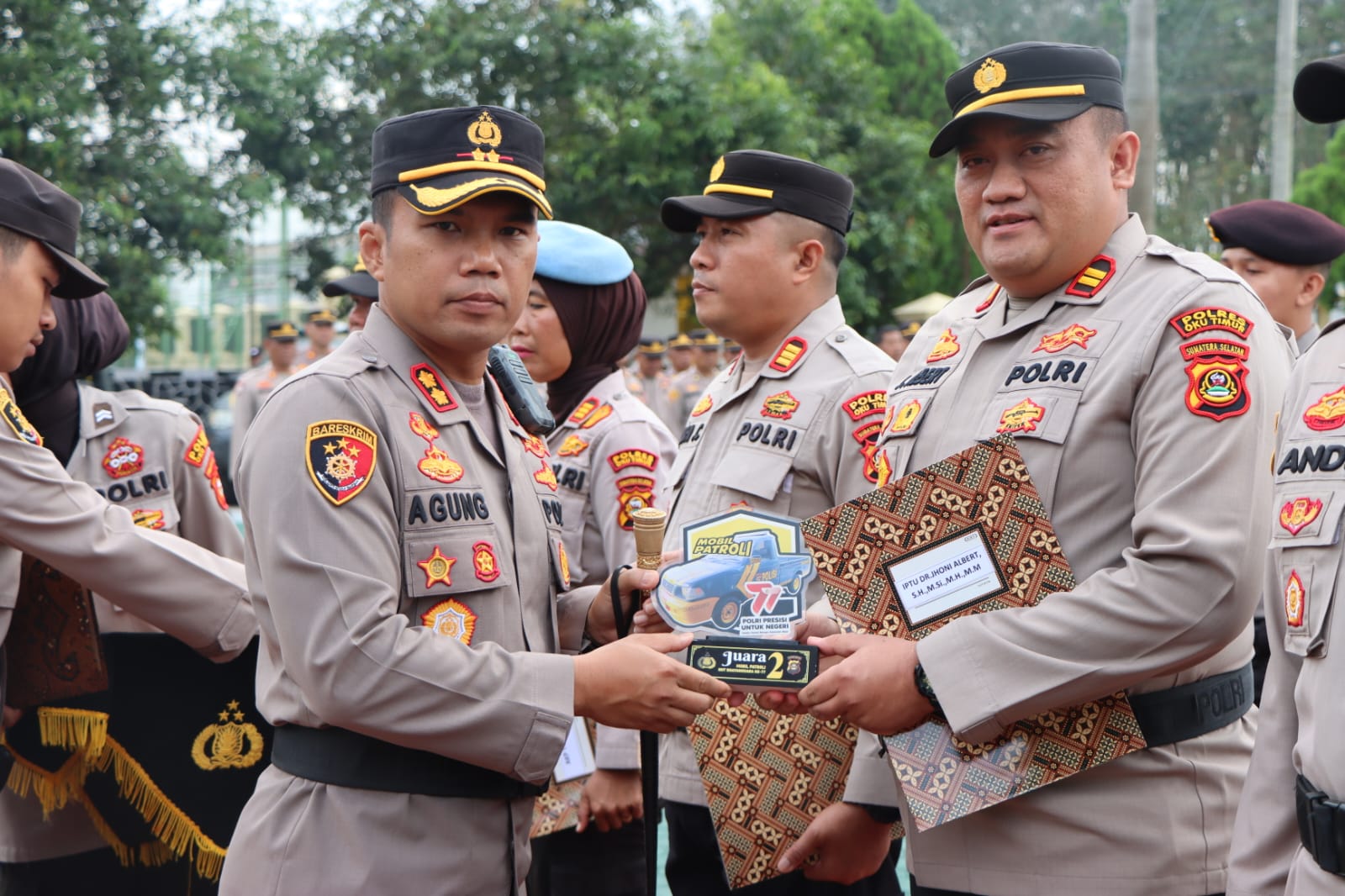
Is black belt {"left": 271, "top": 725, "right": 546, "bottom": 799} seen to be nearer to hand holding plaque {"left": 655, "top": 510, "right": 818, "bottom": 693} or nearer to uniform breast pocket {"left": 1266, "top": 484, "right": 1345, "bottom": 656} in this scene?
hand holding plaque {"left": 655, "top": 510, "right": 818, "bottom": 693}

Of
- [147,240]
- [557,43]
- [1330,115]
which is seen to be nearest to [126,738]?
[1330,115]

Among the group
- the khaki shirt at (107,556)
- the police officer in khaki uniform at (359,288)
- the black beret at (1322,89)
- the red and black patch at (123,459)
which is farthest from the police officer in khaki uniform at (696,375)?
the black beret at (1322,89)

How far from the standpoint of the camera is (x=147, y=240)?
16.2 metres

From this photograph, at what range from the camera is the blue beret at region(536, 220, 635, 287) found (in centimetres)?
423

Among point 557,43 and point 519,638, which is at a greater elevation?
point 557,43

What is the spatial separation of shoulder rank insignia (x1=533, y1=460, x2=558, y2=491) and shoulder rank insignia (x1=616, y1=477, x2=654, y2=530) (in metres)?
0.98

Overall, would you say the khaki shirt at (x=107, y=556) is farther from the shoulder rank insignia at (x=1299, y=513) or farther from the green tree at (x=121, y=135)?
the green tree at (x=121, y=135)

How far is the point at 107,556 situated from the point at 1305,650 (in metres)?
2.62

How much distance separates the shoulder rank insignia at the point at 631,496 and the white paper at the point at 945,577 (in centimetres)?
146

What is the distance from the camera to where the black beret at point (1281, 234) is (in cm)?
507

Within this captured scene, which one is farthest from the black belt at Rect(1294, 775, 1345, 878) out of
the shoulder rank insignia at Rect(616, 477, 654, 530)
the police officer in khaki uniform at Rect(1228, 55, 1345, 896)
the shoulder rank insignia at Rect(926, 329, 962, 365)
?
the shoulder rank insignia at Rect(616, 477, 654, 530)

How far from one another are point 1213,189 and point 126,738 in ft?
147

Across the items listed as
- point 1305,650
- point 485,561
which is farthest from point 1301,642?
point 485,561

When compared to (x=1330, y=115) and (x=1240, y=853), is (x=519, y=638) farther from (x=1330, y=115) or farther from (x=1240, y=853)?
(x=1330, y=115)
